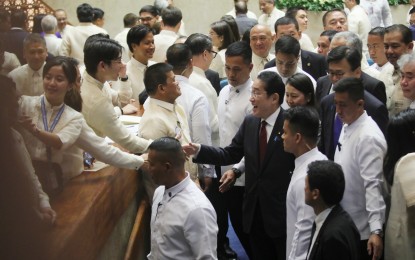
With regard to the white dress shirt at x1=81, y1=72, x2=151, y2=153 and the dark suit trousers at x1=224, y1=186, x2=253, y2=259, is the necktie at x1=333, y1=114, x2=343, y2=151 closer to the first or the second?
the dark suit trousers at x1=224, y1=186, x2=253, y2=259

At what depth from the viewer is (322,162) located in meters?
2.63

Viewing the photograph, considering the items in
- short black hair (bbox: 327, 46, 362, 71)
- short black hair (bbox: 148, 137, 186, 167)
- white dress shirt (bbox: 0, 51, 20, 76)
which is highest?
white dress shirt (bbox: 0, 51, 20, 76)

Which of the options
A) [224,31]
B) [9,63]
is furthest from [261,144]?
[9,63]

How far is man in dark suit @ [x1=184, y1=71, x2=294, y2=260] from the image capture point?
11.6 feet

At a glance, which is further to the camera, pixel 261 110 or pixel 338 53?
pixel 338 53

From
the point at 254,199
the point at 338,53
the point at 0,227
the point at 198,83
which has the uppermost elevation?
the point at 0,227

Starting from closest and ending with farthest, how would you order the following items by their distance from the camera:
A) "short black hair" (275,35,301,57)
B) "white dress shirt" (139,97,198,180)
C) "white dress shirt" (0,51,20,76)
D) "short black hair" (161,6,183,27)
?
"white dress shirt" (0,51,20,76), "white dress shirt" (139,97,198,180), "short black hair" (275,35,301,57), "short black hair" (161,6,183,27)

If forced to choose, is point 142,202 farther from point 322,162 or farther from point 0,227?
point 0,227

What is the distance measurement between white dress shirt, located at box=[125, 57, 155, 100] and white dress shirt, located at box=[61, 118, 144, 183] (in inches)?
75.3

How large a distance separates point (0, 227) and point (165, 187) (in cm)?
238

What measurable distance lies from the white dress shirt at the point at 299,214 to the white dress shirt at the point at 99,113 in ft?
2.93

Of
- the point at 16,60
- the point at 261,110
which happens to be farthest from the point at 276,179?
the point at 16,60

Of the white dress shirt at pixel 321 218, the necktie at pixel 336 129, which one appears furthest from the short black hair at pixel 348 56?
the white dress shirt at pixel 321 218

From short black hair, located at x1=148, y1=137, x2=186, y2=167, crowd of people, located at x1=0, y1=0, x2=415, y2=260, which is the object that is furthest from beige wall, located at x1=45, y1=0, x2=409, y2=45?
short black hair, located at x1=148, y1=137, x2=186, y2=167
